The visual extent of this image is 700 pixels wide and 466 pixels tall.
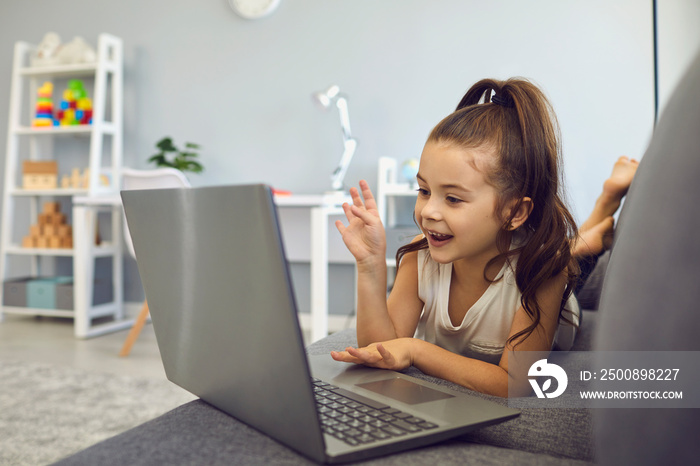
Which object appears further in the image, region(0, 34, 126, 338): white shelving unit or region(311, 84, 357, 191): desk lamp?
region(0, 34, 126, 338): white shelving unit

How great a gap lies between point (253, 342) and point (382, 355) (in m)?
0.27

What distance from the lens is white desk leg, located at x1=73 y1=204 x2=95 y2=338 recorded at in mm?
2666

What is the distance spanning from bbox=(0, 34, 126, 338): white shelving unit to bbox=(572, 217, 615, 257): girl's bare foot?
2297mm

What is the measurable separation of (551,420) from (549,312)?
0.27 meters

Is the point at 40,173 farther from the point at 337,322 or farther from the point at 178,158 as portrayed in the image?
the point at 337,322

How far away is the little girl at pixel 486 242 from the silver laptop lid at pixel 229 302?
0.28m

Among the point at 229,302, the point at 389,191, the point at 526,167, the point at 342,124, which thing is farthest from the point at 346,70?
the point at 229,302

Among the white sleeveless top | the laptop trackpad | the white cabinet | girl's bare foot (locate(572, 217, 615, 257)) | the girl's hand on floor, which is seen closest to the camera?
the laptop trackpad

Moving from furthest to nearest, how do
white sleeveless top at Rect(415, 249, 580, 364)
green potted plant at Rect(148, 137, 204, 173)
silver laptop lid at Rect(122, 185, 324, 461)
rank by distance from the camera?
green potted plant at Rect(148, 137, 204, 173), white sleeveless top at Rect(415, 249, 580, 364), silver laptop lid at Rect(122, 185, 324, 461)

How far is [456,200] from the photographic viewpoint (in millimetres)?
825

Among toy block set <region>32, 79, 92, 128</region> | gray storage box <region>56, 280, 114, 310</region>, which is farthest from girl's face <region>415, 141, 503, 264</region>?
toy block set <region>32, 79, 92, 128</region>

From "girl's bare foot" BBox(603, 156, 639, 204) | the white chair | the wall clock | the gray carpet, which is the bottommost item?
the gray carpet

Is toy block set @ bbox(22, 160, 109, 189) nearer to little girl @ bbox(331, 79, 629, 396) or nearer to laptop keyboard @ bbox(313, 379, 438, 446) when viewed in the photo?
little girl @ bbox(331, 79, 629, 396)

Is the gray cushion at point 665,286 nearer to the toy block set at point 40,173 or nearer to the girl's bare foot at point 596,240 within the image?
the girl's bare foot at point 596,240
